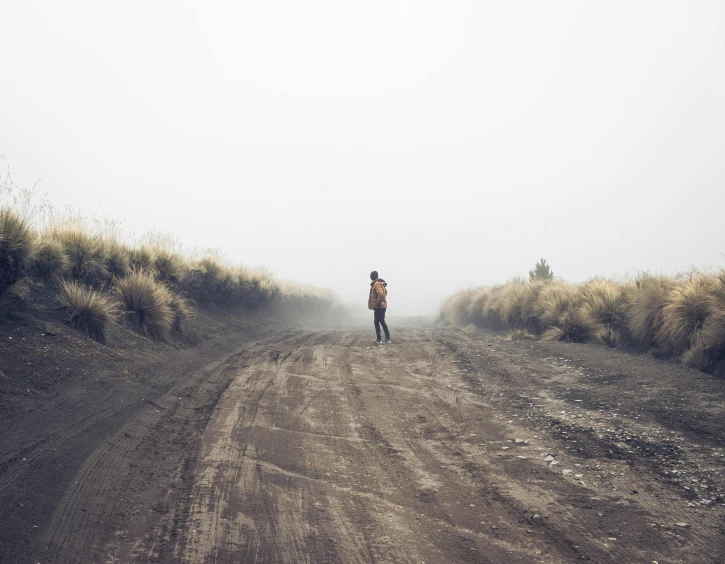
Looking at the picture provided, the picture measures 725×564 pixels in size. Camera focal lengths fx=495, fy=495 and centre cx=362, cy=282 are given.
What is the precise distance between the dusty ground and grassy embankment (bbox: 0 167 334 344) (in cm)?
230

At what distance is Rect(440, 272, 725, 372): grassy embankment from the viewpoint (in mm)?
8599

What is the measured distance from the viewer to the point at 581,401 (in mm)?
7492

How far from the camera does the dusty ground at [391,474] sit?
11.9 feet

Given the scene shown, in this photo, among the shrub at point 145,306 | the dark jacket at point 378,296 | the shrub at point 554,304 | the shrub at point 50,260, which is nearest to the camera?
the shrub at point 50,260

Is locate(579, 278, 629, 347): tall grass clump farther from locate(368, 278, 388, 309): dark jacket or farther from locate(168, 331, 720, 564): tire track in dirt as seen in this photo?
locate(368, 278, 388, 309): dark jacket

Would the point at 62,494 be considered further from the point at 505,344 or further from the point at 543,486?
the point at 505,344

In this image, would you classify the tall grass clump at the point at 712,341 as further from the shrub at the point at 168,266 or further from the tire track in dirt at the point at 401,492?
the shrub at the point at 168,266

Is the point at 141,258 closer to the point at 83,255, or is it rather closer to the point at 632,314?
the point at 83,255

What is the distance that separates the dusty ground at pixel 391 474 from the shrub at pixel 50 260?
3.30 m

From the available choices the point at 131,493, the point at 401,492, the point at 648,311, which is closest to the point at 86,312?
the point at 131,493

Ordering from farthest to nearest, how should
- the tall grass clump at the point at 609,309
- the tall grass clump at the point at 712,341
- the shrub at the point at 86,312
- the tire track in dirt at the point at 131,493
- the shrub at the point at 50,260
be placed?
the tall grass clump at the point at 609,309, the shrub at the point at 50,260, the shrub at the point at 86,312, the tall grass clump at the point at 712,341, the tire track in dirt at the point at 131,493

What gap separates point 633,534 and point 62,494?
4.62m

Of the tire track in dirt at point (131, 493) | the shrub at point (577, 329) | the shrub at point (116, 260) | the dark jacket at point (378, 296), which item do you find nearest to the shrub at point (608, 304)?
the shrub at point (577, 329)

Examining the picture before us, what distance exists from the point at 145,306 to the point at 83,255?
1.70 meters
